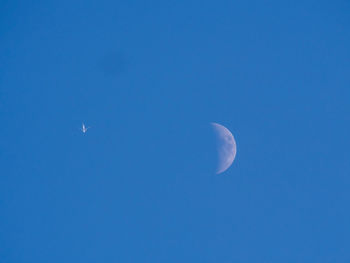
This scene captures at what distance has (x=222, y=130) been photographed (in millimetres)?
3016

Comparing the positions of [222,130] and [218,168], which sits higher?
[222,130]

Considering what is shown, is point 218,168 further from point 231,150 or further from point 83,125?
point 83,125

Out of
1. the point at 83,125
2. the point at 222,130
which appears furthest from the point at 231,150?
the point at 83,125

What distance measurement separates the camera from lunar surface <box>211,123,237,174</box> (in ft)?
9.64

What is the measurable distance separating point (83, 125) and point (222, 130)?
2.08 metres

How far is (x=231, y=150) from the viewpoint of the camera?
2.99m

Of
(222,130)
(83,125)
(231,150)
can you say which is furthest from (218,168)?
(83,125)

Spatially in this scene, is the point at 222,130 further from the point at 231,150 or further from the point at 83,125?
the point at 83,125

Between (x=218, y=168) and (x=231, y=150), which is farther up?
(x=231, y=150)

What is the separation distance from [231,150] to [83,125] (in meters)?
2.24

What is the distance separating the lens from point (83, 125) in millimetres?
2932

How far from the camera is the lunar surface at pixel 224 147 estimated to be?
2.94 metres

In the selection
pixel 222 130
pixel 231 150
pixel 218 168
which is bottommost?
pixel 218 168

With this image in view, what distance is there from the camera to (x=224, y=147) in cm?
296
